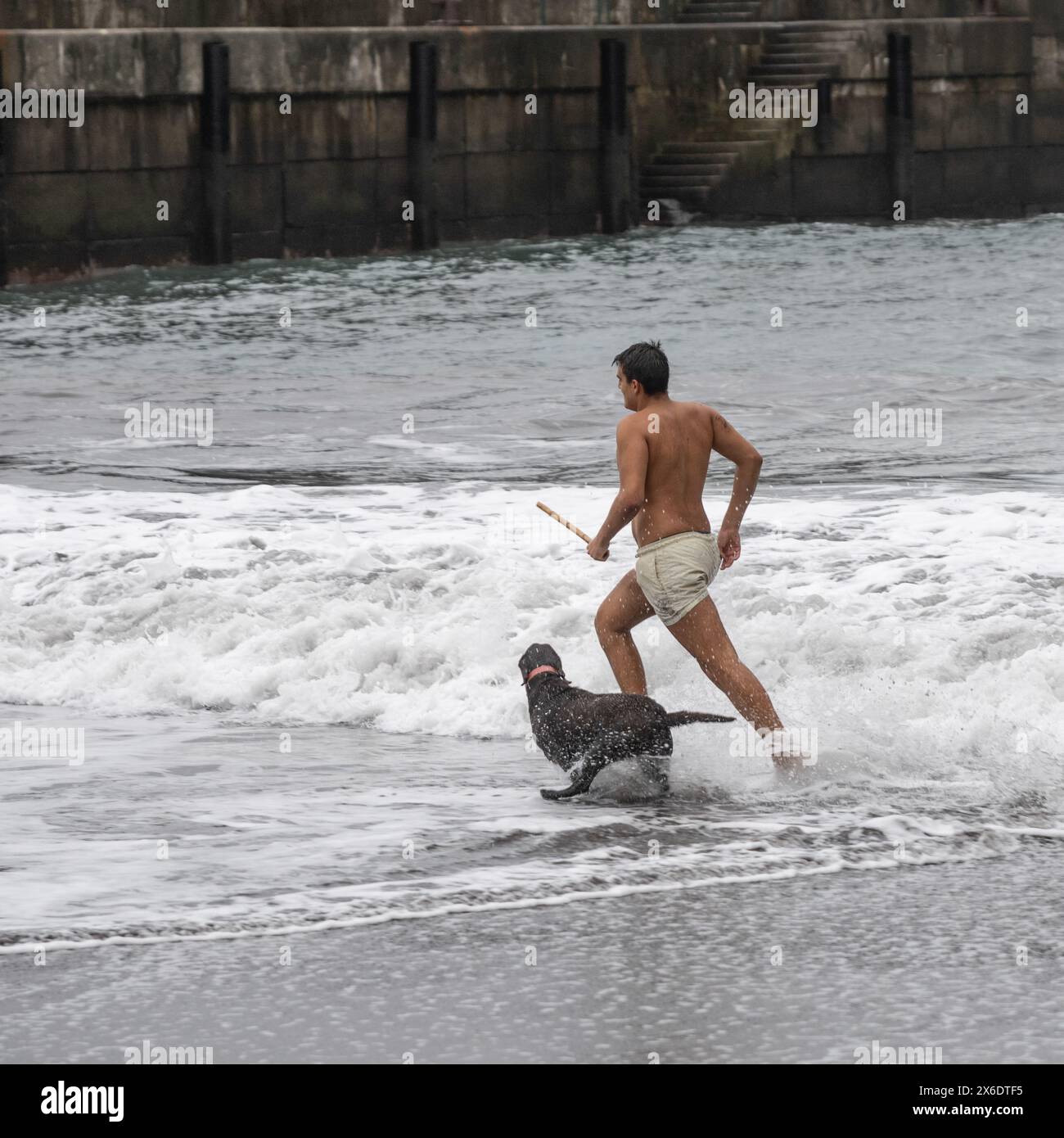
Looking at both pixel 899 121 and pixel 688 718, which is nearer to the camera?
pixel 688 718

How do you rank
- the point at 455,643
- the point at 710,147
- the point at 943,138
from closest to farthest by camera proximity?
the point at 455,643, the point at 710,147, the point at 943,138

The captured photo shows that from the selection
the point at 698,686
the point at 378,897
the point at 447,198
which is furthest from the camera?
the point at 447,198

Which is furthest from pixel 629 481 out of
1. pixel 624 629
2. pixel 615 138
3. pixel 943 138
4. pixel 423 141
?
pixel 943 138

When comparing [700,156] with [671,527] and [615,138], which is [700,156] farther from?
[671,527]

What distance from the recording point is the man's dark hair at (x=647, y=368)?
21.8 feet

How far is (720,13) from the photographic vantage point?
1362 inches

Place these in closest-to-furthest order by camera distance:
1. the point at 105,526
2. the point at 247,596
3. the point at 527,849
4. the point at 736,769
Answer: the point at 527,849 < the point at 736,769 < the point at 247,596 < the point at 105,526

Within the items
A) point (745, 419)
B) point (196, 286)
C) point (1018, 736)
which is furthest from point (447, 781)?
point (196, 286)

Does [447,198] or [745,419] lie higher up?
[447,198]

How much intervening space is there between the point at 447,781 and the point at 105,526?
5.07m

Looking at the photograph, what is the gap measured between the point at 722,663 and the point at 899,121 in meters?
28.5

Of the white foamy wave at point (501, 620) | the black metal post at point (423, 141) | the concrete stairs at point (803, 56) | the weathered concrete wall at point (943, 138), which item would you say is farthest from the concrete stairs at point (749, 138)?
the white foamy wave at point (501, 620)

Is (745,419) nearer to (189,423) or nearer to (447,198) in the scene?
(189,423)

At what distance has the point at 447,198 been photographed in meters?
29.8
